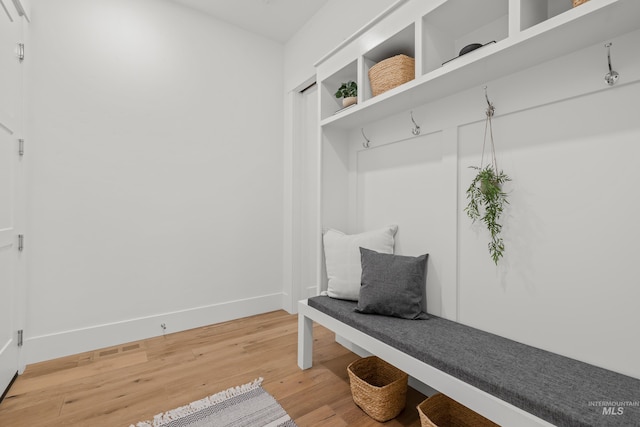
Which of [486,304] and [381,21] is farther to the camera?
[381,21]

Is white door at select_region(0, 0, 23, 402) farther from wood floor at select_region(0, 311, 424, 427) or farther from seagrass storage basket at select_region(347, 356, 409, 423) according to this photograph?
seagrass storage basket at select_region(347, 356, 409, 423)

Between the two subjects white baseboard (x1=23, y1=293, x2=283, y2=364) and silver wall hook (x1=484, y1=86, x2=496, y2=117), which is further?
white baseboard (x1=23, y1=293, x2=283, y2=364)

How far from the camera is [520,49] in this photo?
1.25 m

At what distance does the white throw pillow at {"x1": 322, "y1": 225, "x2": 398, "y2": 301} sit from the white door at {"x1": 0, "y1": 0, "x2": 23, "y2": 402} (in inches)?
77.5

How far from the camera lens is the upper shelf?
1040 mm

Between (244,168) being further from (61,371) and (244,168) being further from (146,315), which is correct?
(61,371)

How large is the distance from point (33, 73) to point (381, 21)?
7.91 feet

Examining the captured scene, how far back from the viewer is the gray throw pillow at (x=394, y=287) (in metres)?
1.67

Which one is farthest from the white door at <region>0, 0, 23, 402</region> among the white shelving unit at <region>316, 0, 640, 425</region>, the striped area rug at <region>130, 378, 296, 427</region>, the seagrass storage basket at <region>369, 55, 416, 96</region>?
the seagrass storage basket at <region>369, 55, 416, 96</region>

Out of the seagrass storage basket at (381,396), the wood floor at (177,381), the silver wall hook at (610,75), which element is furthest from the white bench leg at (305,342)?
the silver wall hook at (610,75)

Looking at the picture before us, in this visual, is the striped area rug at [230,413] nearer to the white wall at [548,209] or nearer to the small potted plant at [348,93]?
the white wall at [548,209]

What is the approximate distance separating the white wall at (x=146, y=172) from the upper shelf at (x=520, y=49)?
1.64 m

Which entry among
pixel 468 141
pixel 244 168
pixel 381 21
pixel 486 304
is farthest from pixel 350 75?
pixel 486 304

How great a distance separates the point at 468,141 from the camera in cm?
163
